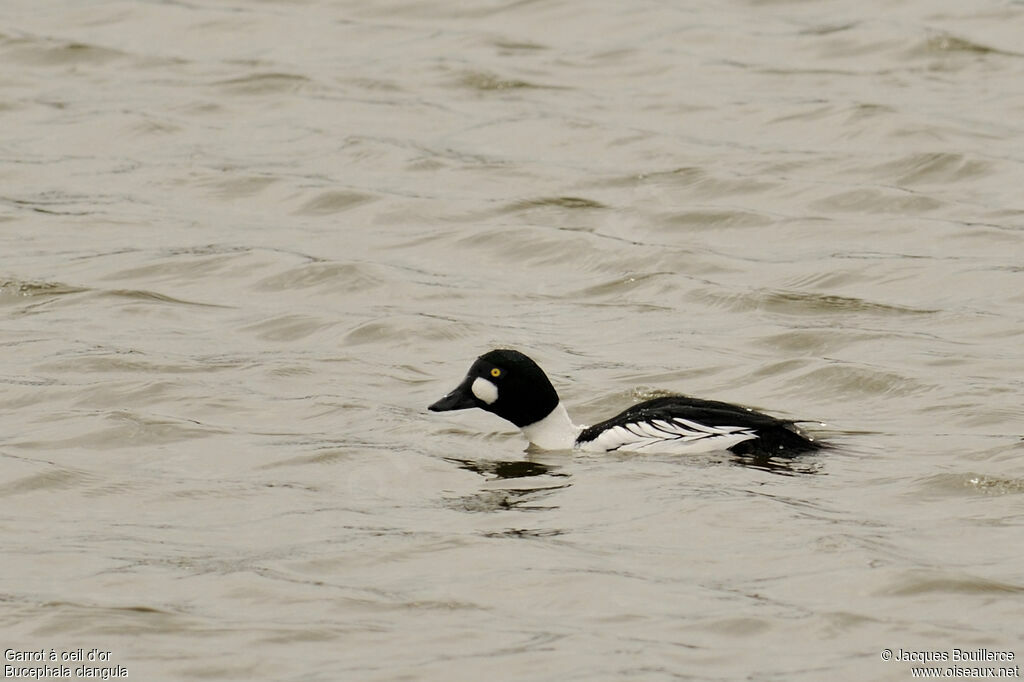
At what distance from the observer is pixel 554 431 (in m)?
9.77

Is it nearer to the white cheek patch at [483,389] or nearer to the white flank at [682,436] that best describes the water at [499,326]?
the white flank at [682,436]

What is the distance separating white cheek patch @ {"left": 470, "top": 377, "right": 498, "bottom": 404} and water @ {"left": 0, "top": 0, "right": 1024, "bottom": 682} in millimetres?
319

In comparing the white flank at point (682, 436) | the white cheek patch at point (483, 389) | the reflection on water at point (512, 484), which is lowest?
the reflection on water at point (512, 484)

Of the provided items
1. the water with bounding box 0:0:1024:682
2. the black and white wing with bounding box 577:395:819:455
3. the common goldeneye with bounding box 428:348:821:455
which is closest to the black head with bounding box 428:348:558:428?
the common goldeneye with bounding box 428:348:821:455

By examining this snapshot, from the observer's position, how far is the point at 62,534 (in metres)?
8.03

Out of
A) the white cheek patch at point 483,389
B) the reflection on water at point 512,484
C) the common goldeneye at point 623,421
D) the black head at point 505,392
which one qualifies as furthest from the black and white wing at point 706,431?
the white cheek patch at point 483,389

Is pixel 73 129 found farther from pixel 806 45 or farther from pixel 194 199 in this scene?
pixel 806 45

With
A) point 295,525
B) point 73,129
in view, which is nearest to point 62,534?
point 295,525

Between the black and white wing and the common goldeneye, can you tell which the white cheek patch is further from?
the black and white wing

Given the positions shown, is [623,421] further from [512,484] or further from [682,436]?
[512,484]

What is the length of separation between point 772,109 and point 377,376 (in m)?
6.62

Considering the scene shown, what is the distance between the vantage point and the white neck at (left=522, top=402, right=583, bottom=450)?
9742 millimetres

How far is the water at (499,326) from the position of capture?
704 centimetres

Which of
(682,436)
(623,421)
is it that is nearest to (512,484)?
(623,421)
